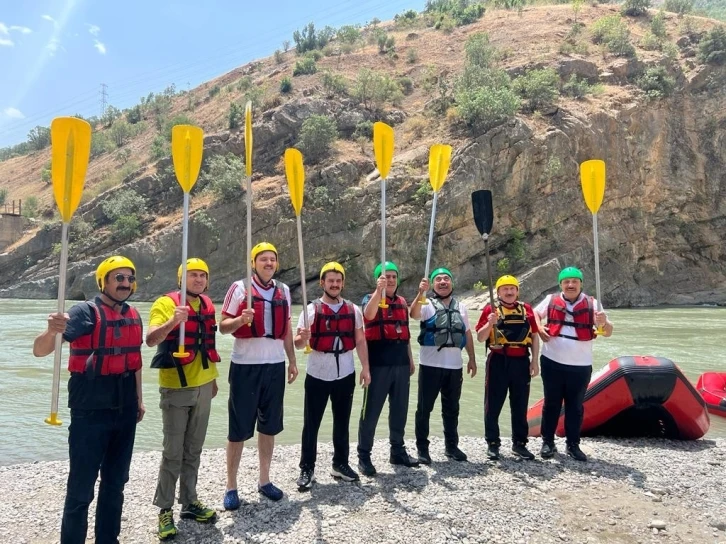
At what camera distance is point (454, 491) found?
3389 mm

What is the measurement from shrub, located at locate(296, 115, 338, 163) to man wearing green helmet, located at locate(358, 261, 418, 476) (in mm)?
Result: 23251

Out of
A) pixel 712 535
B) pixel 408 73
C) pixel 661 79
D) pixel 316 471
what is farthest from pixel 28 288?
pixel 661 79

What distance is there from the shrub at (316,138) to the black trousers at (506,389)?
23.2m

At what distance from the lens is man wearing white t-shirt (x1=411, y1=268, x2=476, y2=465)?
12.6ft

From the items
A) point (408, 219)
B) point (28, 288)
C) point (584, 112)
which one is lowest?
point (28, 288)

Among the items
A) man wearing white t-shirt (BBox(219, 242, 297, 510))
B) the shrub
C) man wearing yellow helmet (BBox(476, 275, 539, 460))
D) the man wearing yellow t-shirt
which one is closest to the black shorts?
man wearing white t-shirt (BBox(219, 242, 297, 510))

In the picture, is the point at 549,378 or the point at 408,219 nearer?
the point at 549,378

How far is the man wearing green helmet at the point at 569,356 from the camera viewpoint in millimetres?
4012

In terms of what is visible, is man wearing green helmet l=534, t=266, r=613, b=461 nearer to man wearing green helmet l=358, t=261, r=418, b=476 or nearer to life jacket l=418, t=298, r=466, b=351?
life jacket l=418, t=298, r=466, b=351

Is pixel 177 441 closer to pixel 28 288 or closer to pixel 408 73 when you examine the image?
pixel 28 288

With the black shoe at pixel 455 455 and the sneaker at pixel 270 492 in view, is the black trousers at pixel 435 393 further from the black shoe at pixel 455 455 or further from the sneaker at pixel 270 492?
the sneaker at pixel 270 492

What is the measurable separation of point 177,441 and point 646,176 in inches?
1006

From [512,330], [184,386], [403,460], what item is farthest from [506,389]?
[184,386]

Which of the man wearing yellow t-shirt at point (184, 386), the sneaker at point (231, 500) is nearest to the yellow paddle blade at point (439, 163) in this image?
the man wearing yellow t-shirt at point (184, 386)
